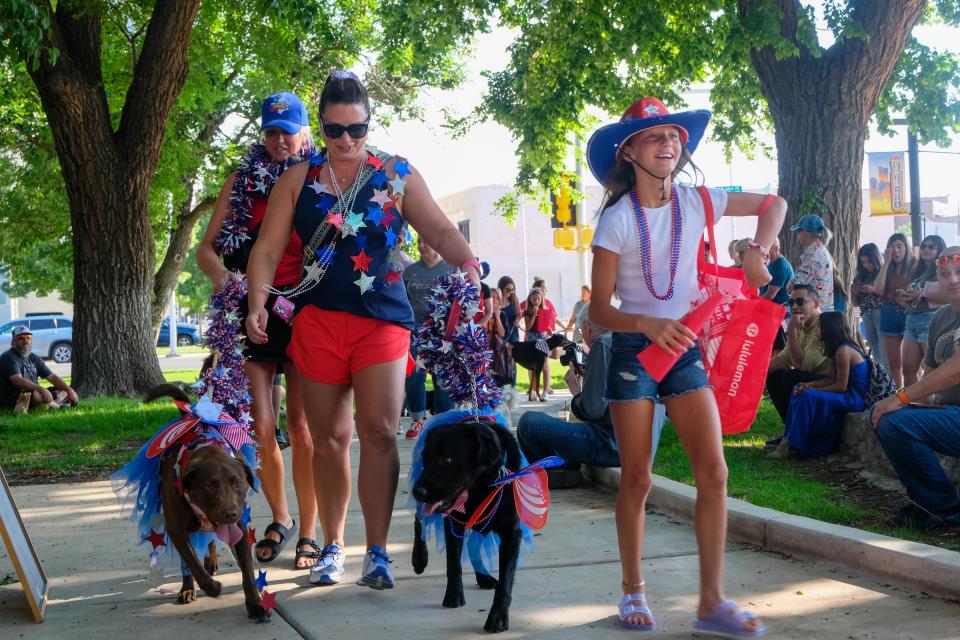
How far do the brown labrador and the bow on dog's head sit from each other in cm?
77

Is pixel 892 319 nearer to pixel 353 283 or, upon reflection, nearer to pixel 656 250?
pixel 656 250

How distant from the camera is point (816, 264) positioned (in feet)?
29.6

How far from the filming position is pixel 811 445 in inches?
295

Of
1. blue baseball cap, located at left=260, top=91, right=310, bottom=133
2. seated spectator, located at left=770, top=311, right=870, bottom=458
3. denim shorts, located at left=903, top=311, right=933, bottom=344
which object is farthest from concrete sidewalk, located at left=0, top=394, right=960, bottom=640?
denim shorts, located at left=903, top=311, right=933, bottom=344

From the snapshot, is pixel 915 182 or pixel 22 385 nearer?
pixel 22 385

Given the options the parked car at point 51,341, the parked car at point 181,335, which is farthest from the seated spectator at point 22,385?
the parked car at point 181,335

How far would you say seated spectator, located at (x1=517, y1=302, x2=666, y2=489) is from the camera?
7023mm

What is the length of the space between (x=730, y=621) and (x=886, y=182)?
98.7 feet

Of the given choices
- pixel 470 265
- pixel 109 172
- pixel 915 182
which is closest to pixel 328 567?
pixel 470 265

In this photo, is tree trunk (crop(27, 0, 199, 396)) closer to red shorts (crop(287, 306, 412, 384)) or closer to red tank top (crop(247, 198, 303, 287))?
red tank top (crop(247, 198, 303, 287))

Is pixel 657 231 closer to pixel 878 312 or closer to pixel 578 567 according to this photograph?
pixel 578 567

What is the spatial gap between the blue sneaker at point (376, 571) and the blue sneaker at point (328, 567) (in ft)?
0.77

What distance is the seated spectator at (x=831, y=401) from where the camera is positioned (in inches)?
292

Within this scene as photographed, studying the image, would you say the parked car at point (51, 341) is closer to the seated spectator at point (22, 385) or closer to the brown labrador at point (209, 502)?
the seated spectator at point (22, 385)
